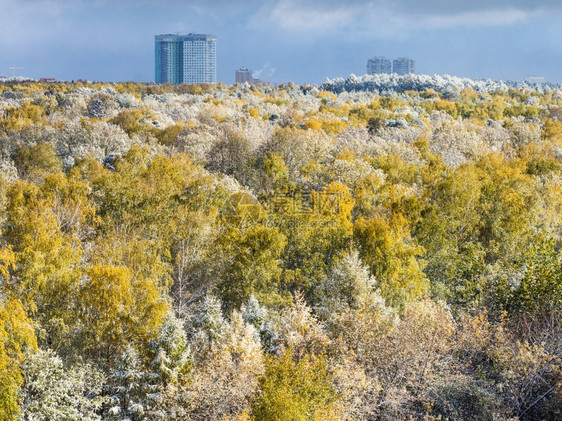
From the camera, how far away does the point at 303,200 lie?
139ft

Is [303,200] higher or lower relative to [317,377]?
higher

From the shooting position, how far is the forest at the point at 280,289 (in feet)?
71.4

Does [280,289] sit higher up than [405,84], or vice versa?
[405,84]

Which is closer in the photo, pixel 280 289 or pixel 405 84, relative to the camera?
pixel 280 289

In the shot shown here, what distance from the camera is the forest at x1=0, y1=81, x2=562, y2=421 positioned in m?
21.8

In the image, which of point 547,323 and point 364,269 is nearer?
point 547,323

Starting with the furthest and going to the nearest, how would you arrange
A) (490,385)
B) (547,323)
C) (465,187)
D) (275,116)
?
(275,116), (465,187), (547,323), (490,385)

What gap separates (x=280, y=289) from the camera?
33031 millimetres

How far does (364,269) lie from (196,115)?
200 ft

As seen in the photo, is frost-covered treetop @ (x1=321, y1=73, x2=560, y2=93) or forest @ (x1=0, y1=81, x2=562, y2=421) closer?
forest @ (x1=0, y1=81, x2=562, y2=421)

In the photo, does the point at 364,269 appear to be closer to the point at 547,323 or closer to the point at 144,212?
the point at 547,323

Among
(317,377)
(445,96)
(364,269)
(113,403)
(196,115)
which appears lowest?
(113,403)

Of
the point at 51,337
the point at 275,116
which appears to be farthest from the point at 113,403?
the point at 275,116

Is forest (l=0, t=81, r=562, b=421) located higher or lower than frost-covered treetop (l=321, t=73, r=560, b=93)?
lower
